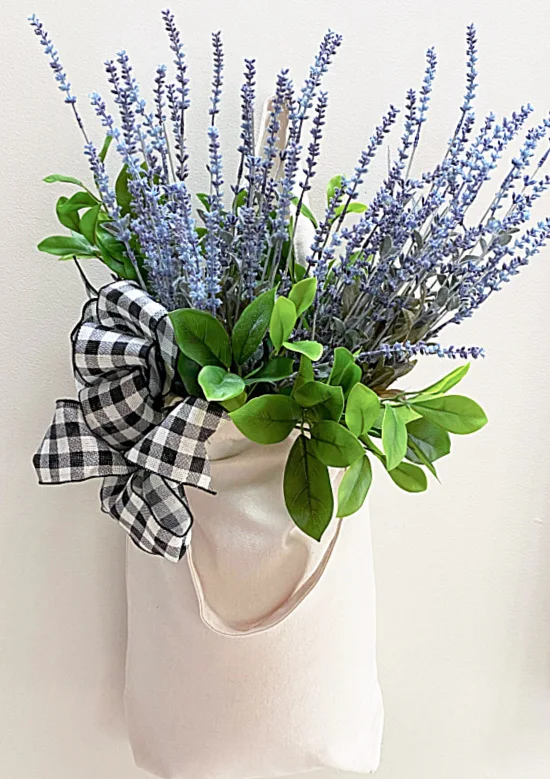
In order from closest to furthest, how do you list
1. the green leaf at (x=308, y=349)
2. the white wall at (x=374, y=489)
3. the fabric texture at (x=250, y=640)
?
1. the green leaf at (x=308, y=349)
2. the fabric texture at (x=250, y=640)
3. the white wall at (x=374, y=489)

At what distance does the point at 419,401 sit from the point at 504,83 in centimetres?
43

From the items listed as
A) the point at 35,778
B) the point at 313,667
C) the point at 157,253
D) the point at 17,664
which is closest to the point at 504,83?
the point at 157,253

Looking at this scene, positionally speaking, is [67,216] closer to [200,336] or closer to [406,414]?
[200,336]

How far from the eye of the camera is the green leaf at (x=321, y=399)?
604 mm

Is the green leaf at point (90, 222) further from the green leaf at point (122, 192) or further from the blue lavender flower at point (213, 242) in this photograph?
the blue lavender flower at point (213, 242)

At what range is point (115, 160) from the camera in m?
0.81

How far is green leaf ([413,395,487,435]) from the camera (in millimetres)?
644

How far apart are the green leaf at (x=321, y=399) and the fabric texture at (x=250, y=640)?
66mm

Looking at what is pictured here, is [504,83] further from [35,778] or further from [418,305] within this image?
[35,778]

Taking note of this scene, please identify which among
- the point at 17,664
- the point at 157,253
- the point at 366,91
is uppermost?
the point at 366,91

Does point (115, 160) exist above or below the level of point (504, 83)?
below

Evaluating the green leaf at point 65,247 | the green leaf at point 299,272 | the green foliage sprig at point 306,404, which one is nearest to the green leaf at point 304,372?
the green foliage sprig at point 306,404

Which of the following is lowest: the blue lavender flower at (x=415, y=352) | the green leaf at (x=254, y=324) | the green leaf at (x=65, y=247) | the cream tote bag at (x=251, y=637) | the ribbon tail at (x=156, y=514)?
the cream tote bag at (x=251, y=637)

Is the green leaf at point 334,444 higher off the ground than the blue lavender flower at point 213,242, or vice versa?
the blue lavender flower at point 213,242
